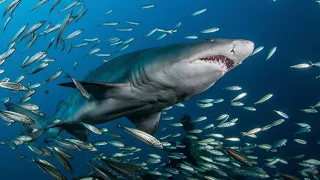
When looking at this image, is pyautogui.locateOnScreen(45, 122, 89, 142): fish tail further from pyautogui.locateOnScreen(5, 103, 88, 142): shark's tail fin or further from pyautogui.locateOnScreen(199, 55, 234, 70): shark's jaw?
pyautogui.locateOnScreen(199, 55, 234, 70): shark's jaw

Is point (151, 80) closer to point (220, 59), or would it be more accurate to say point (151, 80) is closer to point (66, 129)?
point (220, 59)

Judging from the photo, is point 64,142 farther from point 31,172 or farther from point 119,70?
point 31,172

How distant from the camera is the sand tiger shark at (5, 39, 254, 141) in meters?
3.22

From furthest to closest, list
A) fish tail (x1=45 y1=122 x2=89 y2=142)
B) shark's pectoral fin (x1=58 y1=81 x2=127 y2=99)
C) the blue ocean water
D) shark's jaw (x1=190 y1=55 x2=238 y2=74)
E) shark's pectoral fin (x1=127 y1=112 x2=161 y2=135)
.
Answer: the blue ocean water < fish tail (x1=45 y1=122 x2=89 y2=142) < shark's pectoral fin (x1=127 y1=112 x2=161 y2=135) < shark's pectoral fin (x1=58 y1=81 x2=127 y2=99) < shark's jaw (x1=190 y1=55 x2=238 y2=74)

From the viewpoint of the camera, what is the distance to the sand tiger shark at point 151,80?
322 centimetres

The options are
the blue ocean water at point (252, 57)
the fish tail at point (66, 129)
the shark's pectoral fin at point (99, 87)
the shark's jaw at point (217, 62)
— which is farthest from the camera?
the blue ocean water at point (252, 57)

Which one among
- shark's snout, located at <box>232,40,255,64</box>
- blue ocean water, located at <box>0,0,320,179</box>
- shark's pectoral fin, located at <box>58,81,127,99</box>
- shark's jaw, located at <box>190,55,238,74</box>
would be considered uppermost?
shark's snout, located at <box>232,40,255,64</box>

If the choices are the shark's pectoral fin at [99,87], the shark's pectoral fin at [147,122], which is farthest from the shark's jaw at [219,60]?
the shark's pectoral fin at [147,122]

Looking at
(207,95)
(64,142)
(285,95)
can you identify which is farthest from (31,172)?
(64,142)

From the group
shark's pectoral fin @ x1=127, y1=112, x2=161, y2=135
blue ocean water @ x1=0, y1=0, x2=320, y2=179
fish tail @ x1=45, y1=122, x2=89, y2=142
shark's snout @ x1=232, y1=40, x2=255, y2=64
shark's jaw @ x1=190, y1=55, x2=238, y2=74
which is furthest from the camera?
blue ocean water @ x1=0, y1=0, x2=320, y2=179

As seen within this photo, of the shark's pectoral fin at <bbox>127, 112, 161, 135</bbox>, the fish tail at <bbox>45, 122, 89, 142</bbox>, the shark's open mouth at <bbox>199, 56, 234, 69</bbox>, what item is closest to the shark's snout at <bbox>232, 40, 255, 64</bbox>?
the shark's open mouth at <bbox>199, 56, 234, 69</bbox>

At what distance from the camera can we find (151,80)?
3.69m

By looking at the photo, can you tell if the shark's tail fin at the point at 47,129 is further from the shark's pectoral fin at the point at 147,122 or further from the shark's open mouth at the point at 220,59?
the shark's open mouth at the point at 220,59

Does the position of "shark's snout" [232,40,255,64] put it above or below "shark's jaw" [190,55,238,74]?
above
